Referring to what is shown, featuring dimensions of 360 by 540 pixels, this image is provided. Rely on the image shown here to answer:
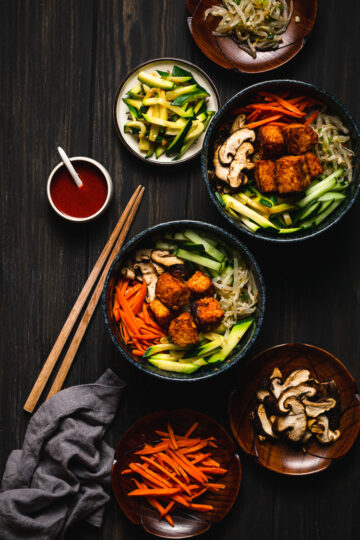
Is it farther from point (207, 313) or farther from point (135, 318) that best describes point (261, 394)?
point (135, 318)

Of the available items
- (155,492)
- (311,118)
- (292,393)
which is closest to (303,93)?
(311,118)

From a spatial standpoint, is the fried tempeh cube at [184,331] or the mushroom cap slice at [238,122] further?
the mushroom cap slice at [238,122]

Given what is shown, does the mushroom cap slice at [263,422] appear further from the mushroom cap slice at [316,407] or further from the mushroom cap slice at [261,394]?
the mushroom cap slice at [316,407]

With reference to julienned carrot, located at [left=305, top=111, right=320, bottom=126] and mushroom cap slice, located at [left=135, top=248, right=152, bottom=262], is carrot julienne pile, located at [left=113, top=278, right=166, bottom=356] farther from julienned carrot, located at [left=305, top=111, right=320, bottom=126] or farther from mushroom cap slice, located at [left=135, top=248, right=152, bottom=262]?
julienned carrot, located at [left=305, top=111, right=320, bottom=126]

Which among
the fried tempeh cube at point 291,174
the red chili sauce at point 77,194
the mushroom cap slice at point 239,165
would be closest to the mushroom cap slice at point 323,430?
the fried tempeh cube at point 291,174

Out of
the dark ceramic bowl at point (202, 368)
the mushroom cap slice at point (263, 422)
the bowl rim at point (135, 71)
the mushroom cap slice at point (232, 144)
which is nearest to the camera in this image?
the dark ceramic bowl at point (202, 368)

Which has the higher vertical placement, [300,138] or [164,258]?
[300,138]
